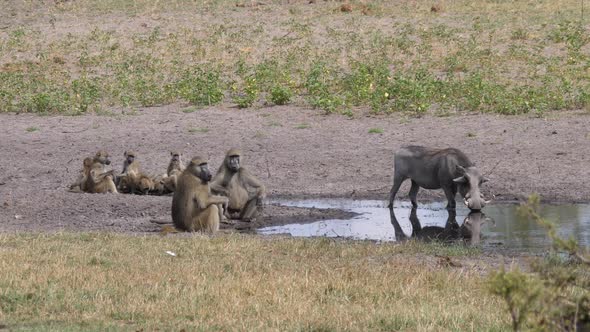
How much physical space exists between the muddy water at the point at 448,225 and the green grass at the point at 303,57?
6.25 m

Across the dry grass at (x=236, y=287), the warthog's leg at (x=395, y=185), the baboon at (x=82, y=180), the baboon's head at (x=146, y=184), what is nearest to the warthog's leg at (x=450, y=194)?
the warthog's leg at (x=395, y=185)

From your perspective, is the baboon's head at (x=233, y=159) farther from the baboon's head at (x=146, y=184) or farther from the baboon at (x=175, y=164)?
the baboon's head at (x=146, y=184)

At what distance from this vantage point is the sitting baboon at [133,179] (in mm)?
18797

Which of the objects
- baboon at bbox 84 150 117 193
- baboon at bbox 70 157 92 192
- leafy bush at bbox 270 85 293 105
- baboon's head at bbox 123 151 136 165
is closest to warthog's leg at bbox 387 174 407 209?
baboon's head at bbox 123 151 136 165

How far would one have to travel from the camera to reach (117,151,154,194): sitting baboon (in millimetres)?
18797

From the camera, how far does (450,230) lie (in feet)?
52.8

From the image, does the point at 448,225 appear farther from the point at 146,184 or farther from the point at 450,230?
the point at 146,184

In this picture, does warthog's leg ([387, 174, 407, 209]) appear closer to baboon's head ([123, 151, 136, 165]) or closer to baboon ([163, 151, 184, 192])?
baboon ([163, 151, 184, 192])

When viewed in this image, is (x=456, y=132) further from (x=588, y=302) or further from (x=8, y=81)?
(x=588, y=302)

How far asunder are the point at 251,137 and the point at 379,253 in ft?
31.8

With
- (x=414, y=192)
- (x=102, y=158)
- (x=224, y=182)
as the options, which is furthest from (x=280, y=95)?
(x=224, y=182)

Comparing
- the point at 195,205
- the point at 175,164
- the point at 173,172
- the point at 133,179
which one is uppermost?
the point at 195,205

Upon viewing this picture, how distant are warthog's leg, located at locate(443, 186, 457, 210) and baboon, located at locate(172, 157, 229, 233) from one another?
12.6 ft

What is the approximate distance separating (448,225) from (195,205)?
3.62m
